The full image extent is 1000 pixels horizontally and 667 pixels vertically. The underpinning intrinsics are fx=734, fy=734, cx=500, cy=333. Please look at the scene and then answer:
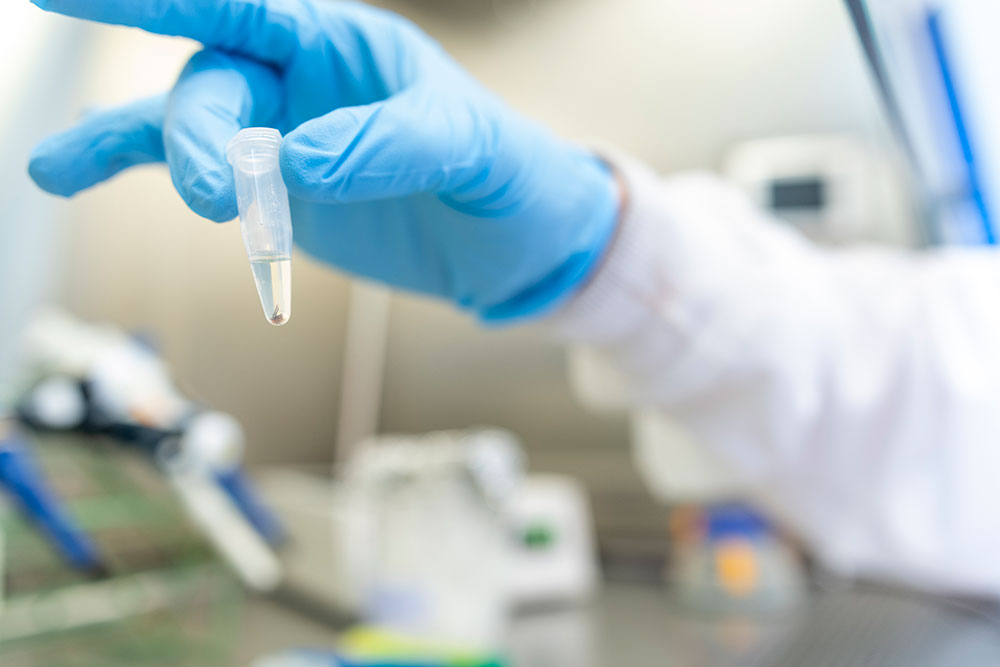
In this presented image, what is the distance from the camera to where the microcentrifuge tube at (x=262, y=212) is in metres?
0.27

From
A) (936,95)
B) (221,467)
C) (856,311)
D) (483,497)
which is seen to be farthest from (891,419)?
(221,467)

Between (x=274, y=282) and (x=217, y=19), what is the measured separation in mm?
155

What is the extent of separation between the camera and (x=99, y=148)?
0.37 meters

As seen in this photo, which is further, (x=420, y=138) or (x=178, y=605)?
(x=178, y=605)

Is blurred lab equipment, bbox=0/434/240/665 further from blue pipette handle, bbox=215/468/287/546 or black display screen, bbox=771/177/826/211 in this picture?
black display screen, bbox=771/177/826/211

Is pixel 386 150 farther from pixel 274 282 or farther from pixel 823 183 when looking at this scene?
pixel 823 183

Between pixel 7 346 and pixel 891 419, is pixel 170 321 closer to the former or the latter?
pixel 7 346

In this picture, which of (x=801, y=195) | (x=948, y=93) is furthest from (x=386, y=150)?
(x=801, y=195)

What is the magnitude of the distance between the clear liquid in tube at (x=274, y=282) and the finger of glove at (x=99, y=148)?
0.48 feet

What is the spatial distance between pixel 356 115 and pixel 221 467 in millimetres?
786

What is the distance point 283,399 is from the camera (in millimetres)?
1633

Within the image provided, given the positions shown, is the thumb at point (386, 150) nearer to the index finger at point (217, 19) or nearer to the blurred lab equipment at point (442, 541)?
the index finger at point (217, 19)

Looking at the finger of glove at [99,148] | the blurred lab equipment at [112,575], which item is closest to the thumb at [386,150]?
the finger of glove at [99,148]

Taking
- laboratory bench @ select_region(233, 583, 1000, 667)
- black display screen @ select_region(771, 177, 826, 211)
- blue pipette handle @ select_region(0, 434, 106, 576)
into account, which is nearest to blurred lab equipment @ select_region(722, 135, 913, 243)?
black display screen @ select_region(771, 177, 826, 211)
